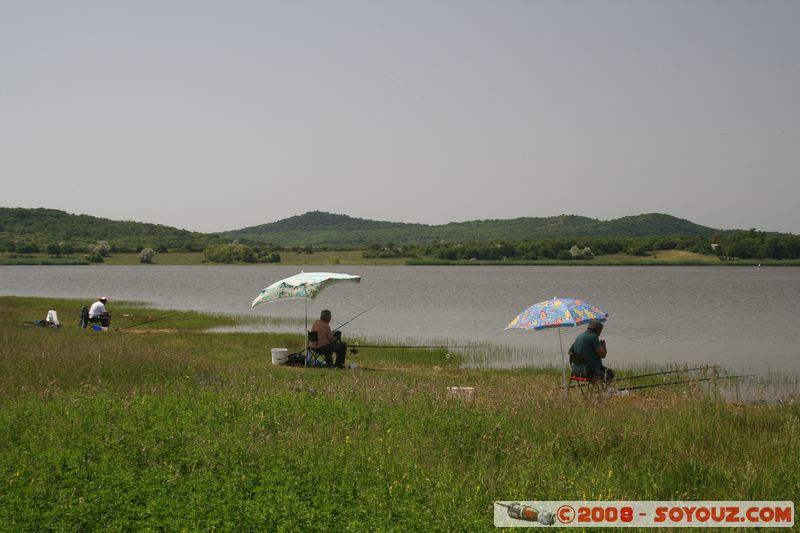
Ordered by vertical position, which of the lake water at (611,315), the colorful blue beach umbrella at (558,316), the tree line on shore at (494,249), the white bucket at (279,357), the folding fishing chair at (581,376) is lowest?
the lake water at (611,315)

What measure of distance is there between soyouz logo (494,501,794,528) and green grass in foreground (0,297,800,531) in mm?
244

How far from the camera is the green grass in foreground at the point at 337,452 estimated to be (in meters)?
6.12

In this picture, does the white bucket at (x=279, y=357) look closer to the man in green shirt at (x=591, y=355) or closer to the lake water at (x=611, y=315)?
the man in green shirt at (x=591, y=355)

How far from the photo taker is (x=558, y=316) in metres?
13.6

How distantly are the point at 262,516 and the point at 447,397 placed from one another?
20.1 feet

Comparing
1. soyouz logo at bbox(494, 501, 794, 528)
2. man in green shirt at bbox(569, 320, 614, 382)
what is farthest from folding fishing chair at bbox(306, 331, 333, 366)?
soyouz logo at bbox(494, 501, 794, 528)

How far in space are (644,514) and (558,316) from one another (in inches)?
298

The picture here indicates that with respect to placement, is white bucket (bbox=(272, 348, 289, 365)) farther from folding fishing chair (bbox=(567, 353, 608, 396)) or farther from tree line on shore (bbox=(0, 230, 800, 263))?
tree line on shore (bbox=(0, 230, 800, 263))

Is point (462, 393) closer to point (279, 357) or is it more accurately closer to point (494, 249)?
point (279, 357)

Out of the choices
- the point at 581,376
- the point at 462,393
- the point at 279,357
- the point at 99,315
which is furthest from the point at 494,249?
the point at 462,393

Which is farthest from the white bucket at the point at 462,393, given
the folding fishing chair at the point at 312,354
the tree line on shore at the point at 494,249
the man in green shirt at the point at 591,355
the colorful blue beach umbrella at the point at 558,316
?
the tree line on shore at the point at 494,249

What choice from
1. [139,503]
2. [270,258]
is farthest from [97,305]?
[270,258]

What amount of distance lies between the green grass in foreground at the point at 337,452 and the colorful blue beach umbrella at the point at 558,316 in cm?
171

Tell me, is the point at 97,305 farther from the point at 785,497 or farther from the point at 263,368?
the point at 785,497
